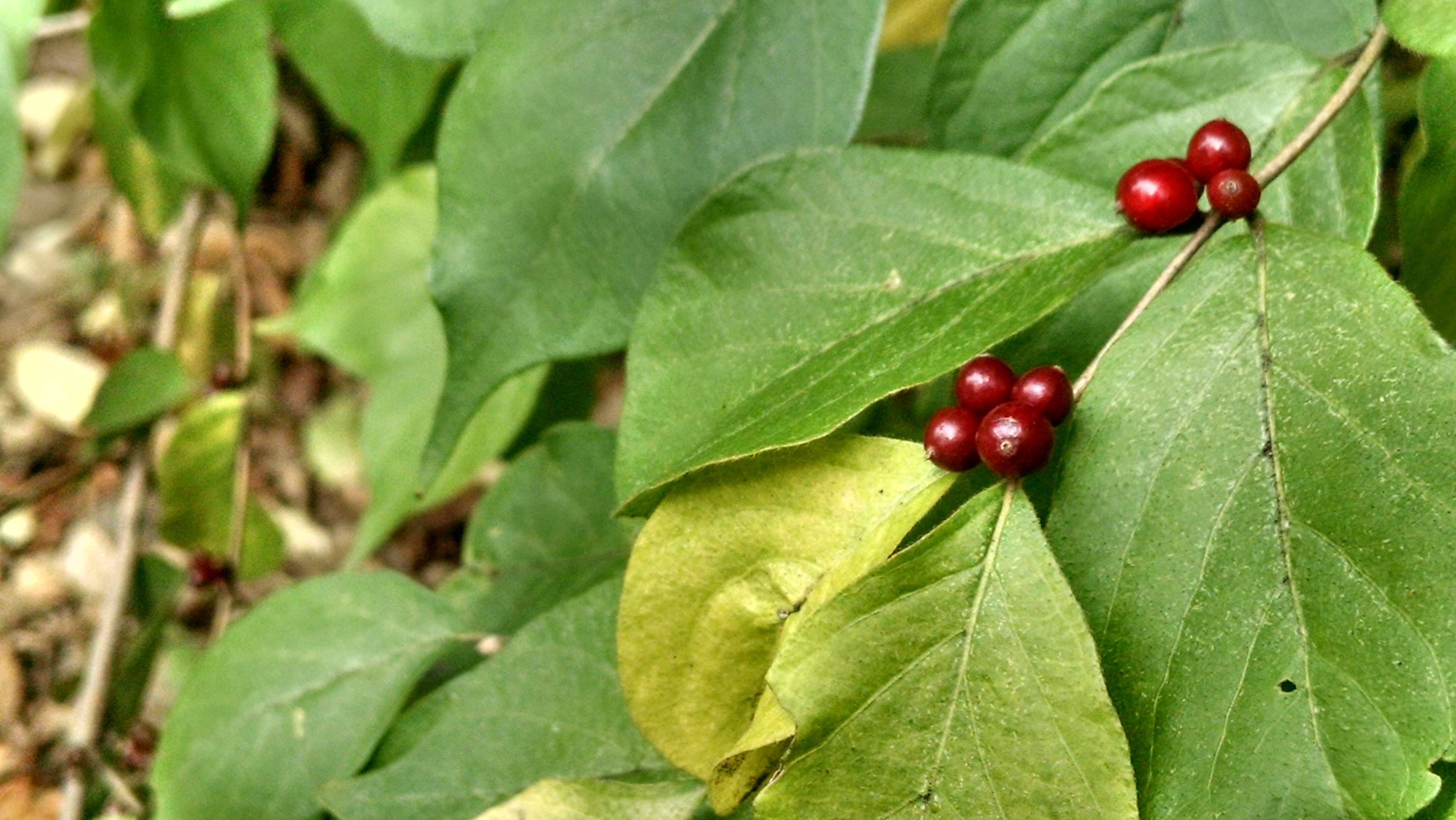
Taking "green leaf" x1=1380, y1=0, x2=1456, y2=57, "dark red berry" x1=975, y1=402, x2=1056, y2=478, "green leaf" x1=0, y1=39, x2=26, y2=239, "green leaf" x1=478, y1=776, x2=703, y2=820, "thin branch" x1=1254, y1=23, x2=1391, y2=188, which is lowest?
"green leaf" x1=478, y1=776, x2=703, y2=820

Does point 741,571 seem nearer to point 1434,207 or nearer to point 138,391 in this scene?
point 1434,207

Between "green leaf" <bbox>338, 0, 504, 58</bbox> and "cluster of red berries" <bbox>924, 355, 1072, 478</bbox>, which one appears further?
"green leaf" <bbox>338, 0, 504, 58</bbox>

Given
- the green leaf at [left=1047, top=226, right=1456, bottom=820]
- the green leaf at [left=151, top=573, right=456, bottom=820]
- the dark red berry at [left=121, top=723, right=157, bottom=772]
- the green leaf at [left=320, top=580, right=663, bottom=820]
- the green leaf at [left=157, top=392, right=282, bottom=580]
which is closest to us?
the green leaf at [left=1047, top=226, right=1456, bottom=820]

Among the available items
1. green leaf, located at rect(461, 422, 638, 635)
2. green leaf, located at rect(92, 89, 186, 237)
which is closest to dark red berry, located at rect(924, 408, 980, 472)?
green leaf, located at rect(461, 422, 638, 635)

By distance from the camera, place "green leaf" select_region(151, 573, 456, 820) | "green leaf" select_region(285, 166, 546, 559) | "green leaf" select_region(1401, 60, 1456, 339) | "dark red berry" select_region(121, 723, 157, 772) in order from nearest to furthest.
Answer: "green leaf" select_region(1401, 60, 1456, 339), "green leaf" select_region(151, 573, 456, 820), "green leaf" select_region(285, 166, 546, 559), "dark red berry" select_region(121, 723, 157, 772)

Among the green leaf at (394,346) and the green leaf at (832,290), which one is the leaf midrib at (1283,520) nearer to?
the green leaf at (832,290)

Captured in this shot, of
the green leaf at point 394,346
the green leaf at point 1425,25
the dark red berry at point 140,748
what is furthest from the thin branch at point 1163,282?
the dark red berry at point 140,748

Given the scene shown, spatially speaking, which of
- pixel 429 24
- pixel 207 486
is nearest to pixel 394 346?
pixel 207 486

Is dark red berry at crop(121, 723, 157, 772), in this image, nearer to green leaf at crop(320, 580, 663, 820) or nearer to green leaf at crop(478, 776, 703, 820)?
green leaf at crop(320, 580, 663, 820)
